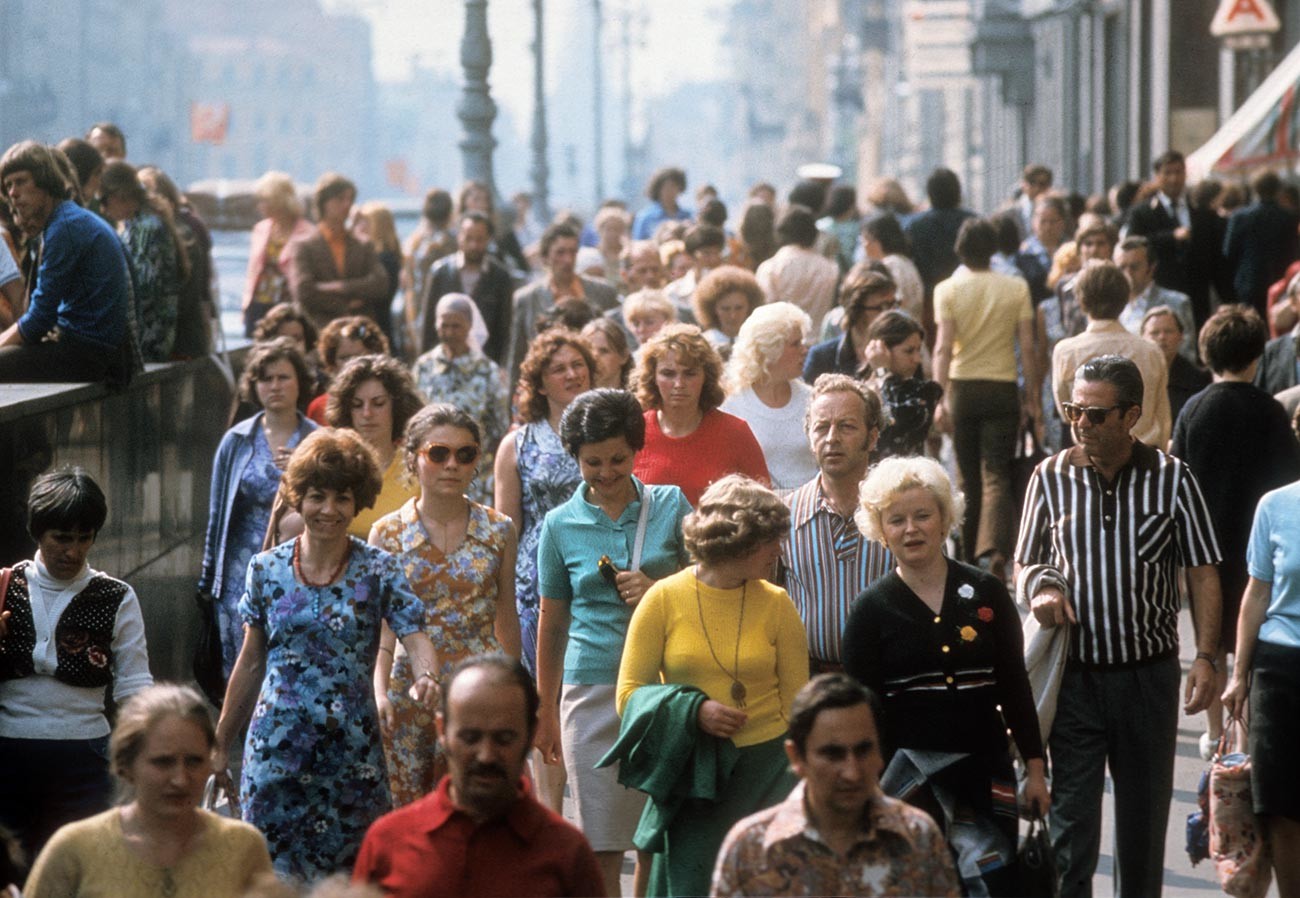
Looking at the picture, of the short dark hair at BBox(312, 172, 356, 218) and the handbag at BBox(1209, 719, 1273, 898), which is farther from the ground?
the short dark hair at BBox(312, 172, 356, 218)

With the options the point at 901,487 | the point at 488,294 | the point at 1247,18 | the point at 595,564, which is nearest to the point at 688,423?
the point at 595,564

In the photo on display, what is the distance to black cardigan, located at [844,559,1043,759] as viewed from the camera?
20.5ft

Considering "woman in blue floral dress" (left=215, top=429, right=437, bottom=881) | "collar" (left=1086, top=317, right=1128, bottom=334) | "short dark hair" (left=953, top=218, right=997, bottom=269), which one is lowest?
"woman in blue floral dress" (left=215, top=429, right=437, bottom=881)

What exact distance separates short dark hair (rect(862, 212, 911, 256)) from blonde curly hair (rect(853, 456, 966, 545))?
8.49 metres

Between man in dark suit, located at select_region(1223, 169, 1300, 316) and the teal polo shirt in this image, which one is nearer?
the teal polo shirt

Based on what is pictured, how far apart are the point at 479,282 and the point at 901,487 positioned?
932 cm

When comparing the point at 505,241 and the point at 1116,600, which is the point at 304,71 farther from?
the point at 1116,600

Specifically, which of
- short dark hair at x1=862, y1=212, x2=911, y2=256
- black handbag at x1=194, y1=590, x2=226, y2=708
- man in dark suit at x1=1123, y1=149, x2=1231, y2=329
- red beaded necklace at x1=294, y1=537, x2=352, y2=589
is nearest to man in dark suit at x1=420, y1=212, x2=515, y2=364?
short dark hair at x1=862, y1=212, x2=911, y2=256

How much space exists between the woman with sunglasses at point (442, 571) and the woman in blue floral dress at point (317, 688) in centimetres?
33

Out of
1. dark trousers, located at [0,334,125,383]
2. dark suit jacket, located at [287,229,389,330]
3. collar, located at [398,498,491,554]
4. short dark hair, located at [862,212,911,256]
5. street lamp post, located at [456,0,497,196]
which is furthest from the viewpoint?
street lamp post, located at [456,0,497,196]

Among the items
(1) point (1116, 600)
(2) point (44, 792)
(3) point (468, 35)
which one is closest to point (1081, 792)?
(1) point (1116, 600)

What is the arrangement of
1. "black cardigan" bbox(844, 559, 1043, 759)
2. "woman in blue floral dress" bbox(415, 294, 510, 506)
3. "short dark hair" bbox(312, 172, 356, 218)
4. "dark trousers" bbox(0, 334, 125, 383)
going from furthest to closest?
"short dark hair" bbox(312, 172, 356, 218) → "woman in blue floral dress" bbox(415, 294, 510, 506) → "dark trousers" bbox(0, 334, 125, 383) → "black cardigan" bbox(844, 559, 1043, 759)

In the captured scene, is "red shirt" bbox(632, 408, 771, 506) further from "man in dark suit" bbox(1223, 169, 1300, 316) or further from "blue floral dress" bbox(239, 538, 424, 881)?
"man in dark suit" bbox(1223, 169, 1300, 316)

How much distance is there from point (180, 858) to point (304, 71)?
15293cm
